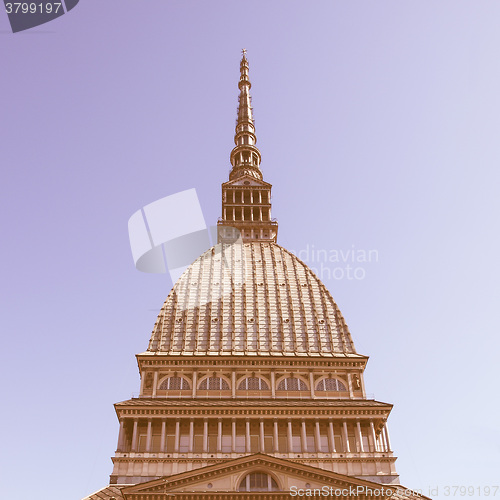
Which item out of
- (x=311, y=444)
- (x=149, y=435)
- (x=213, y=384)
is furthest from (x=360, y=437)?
(x=149, y=435)

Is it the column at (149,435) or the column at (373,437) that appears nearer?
the column at (149,435)

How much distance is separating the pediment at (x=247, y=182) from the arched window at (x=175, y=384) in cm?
3537

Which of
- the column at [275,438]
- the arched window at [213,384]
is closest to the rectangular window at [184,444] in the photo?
the arched window at [213,384]

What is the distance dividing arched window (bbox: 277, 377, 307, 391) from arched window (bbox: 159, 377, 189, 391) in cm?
906

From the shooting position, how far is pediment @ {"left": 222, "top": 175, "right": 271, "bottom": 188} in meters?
86.4

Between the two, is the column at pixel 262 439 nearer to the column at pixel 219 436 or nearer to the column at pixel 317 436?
the column at pixel 219 436

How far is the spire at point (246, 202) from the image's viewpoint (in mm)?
81938

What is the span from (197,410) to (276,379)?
30.5ft

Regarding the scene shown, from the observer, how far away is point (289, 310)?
67.9 m

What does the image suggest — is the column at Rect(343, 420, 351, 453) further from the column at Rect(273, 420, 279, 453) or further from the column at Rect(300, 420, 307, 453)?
the column at Rect(273, 420, 279, 453)

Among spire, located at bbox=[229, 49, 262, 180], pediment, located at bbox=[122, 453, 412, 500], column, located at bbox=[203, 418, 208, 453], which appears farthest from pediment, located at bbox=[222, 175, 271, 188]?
pediment, located at bbox=[122, 453, 412, 500]

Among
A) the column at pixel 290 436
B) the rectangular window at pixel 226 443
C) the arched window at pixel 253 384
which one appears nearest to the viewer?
the column at pixel 290 436

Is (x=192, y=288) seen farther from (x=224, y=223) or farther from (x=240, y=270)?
(x=224, y=223)

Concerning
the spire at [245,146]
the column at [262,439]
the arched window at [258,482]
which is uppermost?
the spire at [245,146]
